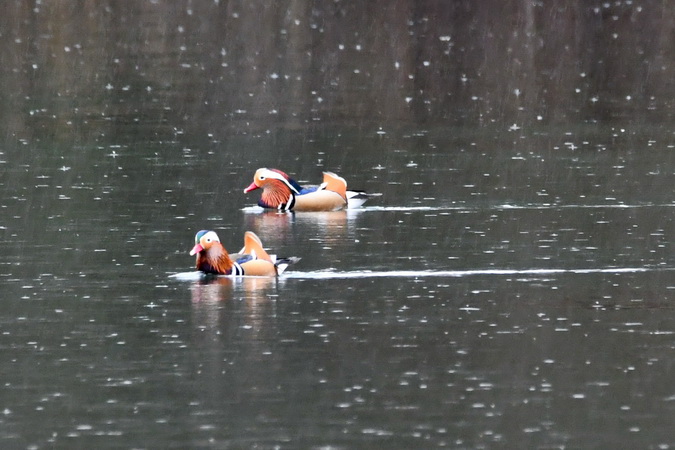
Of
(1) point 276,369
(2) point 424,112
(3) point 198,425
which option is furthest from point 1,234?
(2) point 424,112

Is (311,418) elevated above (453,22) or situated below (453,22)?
below

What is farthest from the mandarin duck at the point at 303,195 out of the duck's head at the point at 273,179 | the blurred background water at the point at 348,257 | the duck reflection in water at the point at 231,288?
the duck reflection in water at the point at 231,288

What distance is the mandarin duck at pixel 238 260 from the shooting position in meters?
16.6

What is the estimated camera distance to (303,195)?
72.1 feet

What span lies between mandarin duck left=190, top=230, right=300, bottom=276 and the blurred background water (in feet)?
0.59

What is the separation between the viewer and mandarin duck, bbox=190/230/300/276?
16.6 m

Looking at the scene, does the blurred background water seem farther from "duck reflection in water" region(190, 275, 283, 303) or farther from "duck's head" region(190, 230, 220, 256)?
"duck's head" region(190, 230, 220, 256)

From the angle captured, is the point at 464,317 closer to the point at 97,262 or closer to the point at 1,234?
the point at 97,262

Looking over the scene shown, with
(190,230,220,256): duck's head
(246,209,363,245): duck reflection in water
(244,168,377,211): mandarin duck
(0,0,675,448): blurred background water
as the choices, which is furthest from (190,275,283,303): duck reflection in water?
(244,168,377,211): mandarin duck

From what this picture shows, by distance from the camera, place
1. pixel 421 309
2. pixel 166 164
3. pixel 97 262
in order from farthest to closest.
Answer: pixel 166 164 < pixel 97 262 < pixel 421 309

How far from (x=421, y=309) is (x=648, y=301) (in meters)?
1.95

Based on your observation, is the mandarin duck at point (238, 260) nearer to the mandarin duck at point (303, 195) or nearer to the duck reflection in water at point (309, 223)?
the duck reflection in water at point (309, 223)

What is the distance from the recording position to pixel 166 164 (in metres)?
26.1

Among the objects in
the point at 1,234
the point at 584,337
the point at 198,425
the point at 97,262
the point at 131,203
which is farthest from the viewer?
the point at 131,203
